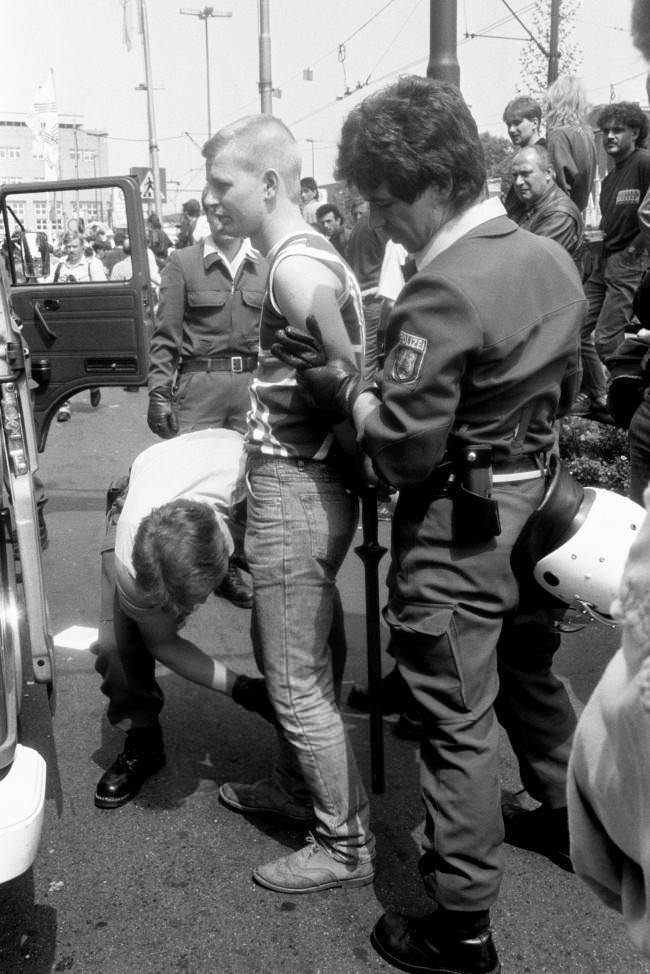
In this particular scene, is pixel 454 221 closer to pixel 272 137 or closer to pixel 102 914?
pixel 272 137

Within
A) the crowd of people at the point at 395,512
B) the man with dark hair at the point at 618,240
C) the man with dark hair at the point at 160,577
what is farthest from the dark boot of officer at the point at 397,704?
the man with dark hair at the point at 618,240

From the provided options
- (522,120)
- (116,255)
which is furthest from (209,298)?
(116,255)

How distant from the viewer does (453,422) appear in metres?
2.27


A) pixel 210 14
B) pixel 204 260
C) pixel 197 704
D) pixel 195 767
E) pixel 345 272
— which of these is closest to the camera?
pixel 345 272

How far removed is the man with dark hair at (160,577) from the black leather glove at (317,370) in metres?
0.57

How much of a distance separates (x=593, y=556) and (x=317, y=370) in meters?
0.76

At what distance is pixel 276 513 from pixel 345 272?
65cm

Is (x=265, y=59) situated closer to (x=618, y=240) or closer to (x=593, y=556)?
(x=618, y=240)

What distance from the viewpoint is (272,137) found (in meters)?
2.84

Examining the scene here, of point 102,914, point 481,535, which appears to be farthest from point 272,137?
point 102,914

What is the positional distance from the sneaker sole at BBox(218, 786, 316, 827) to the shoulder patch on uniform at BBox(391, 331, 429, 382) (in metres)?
1.51

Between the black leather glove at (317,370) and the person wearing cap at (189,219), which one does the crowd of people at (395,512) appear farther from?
the person wearing cap at (189,219)

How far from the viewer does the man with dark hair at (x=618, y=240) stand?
6559mm

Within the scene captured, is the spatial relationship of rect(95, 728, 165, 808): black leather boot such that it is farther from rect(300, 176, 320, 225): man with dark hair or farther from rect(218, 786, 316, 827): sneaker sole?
rect(300, 176, 320, 225): man with dark hair
